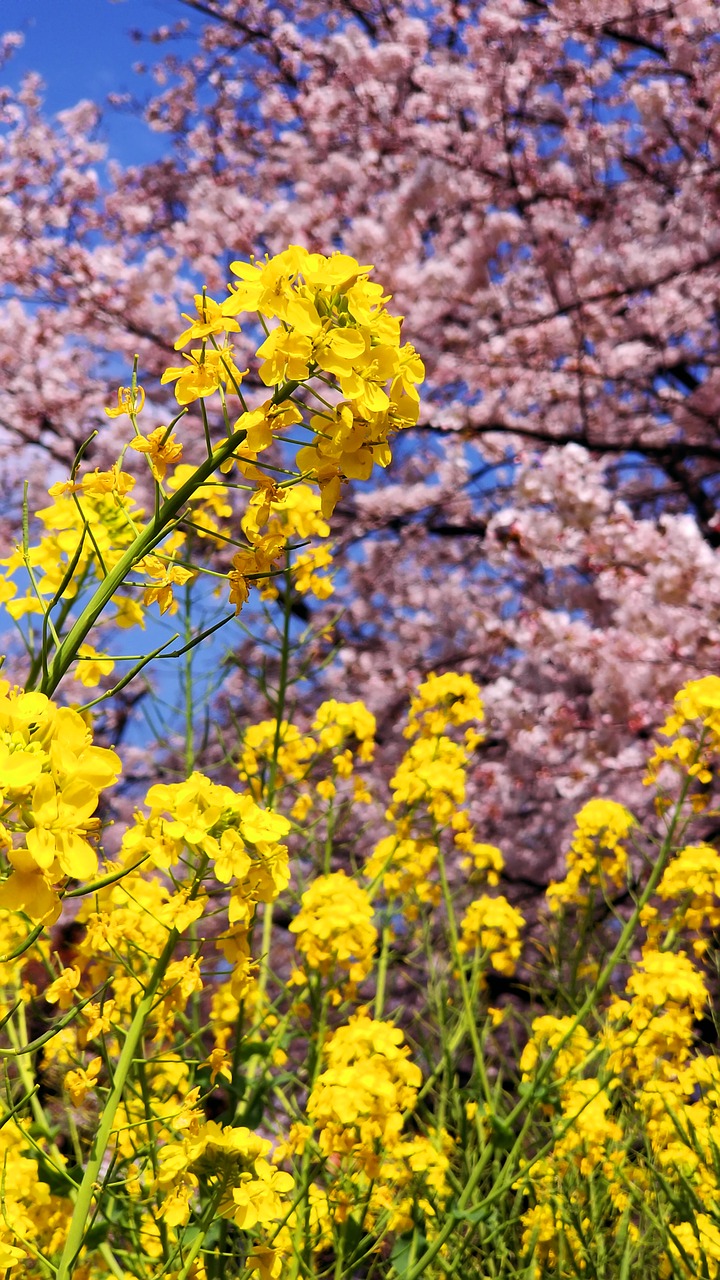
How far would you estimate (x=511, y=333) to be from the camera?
7.05m

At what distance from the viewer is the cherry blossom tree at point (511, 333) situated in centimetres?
585

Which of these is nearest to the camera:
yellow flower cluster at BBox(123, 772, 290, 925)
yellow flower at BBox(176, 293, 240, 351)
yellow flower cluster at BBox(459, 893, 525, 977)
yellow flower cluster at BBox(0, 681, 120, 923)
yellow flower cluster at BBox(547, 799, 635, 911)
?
yellow flower cluster at BBox(0, 681, 120, 923)

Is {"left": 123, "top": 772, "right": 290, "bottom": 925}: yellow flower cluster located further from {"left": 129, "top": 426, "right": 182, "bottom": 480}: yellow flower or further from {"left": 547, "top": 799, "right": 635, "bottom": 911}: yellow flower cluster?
{"left": 547, "top": 799, "right": 635, "bottom": 911}: yellow flower cluster

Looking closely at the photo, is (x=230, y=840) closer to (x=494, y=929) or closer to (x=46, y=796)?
(x=46, y=796)

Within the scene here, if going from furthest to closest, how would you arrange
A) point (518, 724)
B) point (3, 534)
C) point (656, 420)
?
1. point (3, 534)
2. point (656, 420)
3. point (518, 724)

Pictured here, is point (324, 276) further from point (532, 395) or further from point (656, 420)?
point (656, 420)

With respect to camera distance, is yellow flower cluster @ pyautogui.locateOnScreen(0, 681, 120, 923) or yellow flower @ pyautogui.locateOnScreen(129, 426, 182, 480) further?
yellow flower @ pyautogui.locateOnScreen(129, 426, 182, 480)

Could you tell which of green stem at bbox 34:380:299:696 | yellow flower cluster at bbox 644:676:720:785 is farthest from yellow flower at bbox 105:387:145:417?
yellow flower cluster at bbox 644:676:720:785

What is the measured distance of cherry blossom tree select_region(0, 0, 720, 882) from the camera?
5848 mm

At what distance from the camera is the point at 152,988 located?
150 cm

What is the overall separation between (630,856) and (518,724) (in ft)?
3.37

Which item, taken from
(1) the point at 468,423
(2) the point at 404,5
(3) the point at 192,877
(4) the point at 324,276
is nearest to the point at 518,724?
(1) the point at 468,423

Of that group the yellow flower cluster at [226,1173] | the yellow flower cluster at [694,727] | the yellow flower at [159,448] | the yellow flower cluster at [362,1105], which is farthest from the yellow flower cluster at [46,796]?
the yellow flower cluster at [694,727]

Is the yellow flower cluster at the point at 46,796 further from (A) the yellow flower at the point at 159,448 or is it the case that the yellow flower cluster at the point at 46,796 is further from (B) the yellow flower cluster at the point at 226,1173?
(B) the yellow flower cluster at the point at 226,1173
